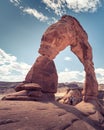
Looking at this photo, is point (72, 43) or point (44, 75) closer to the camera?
point (44, 75)

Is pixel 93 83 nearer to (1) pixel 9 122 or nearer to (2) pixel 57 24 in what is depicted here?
(2) pixel 57 24

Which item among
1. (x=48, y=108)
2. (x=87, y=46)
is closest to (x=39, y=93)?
(x=48, y=108)

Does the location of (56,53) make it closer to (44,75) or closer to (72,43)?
(44,75)

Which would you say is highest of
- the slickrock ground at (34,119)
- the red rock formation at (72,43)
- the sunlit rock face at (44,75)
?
the red rock formation at (72,43)

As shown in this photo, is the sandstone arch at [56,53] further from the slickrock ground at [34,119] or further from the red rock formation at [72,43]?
the slickrock ground at [34,119]

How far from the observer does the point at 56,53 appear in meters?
16.5

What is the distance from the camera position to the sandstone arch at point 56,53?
560 inches

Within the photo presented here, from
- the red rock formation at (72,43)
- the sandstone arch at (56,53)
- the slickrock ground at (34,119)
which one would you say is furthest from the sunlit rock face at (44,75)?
the slickrock ground at (34,119)

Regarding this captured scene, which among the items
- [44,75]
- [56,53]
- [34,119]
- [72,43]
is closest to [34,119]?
[34,119]

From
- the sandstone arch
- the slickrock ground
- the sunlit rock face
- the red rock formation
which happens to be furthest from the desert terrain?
the red rock formation

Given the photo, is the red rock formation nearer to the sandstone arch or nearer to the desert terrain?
the sandstone arch

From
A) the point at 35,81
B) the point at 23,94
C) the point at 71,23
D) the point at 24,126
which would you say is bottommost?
the point at 24,126

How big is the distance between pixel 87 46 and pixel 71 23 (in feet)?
11.9

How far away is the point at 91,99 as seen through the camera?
19.8 m
